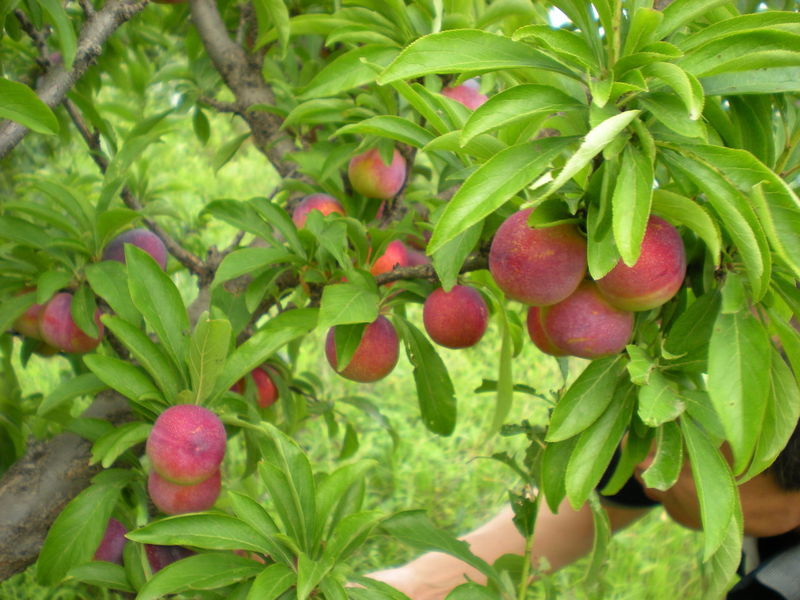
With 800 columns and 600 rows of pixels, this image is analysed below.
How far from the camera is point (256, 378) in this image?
124 centimetres

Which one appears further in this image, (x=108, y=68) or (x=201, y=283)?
(x=108, y=68)

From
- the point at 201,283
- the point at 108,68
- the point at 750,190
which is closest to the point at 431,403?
the point at 201,283

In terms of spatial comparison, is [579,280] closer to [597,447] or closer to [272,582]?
[597,447]

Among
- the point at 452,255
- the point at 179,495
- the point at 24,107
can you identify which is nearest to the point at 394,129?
the point at 452,255

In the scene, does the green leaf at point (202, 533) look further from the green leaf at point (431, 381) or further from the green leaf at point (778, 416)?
the green leaf at point (778, 416)

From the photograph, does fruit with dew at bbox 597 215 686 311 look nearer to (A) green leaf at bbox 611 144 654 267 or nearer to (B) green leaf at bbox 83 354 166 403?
(A) green leaf at bbox 611 144 654 267

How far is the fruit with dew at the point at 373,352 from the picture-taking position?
101cm

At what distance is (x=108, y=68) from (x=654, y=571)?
78.3 inches

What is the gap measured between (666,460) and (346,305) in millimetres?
350

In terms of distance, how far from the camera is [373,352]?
1012 millimetres

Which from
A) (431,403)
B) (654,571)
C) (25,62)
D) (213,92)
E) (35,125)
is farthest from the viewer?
(654,571)

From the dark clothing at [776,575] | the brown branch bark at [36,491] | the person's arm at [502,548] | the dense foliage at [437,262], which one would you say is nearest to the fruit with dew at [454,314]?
the dense foliage at [437,262]

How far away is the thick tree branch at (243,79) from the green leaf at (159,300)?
0.44 metres

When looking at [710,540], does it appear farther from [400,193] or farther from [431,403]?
[400,193]
